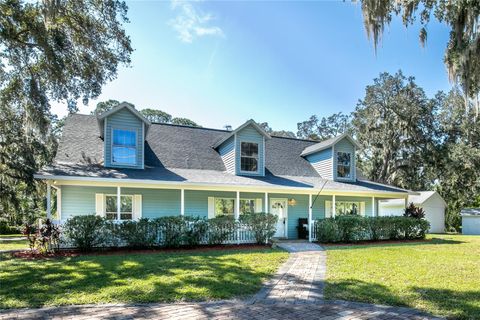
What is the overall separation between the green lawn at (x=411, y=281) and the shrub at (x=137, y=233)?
6.44 meters

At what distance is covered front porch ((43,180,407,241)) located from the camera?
43.9ft

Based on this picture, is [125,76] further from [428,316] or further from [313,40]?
[428,316]

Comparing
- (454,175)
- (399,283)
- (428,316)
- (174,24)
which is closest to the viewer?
(428,316)

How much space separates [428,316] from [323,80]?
16.9m

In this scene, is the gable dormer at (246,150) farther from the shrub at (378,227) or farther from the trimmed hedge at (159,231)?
the shrub at (378,227)

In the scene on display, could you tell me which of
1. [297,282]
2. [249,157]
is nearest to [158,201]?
[249,157]

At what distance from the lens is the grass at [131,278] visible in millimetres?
5879

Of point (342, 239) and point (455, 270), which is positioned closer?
point (455, 270)

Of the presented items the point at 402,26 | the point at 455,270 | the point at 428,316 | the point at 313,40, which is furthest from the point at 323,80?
the point at 428,316

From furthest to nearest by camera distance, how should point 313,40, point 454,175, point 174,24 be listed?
point 454,175 → point 313,40 → point 174,24

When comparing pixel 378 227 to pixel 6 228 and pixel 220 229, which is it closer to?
pixel 220 229

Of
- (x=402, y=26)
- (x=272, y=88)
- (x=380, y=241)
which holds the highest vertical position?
(x=272, y=88)

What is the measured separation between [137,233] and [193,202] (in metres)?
3.77

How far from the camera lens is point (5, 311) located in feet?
17.0
